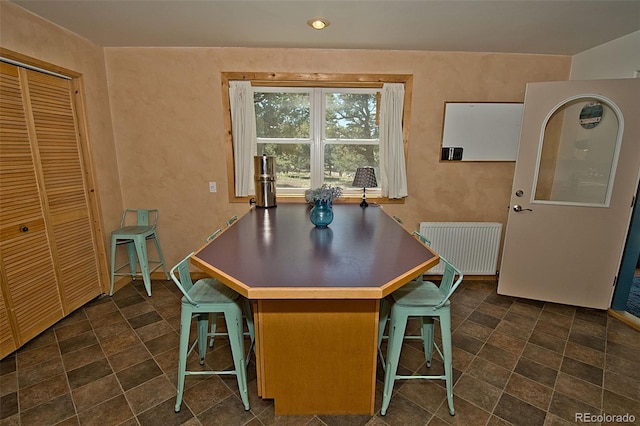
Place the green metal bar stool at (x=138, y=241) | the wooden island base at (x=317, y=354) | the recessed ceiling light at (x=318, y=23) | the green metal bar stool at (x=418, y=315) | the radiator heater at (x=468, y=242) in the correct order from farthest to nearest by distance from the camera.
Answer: the radiator heater at (x=468, y=242) < the green metal bar stool at (x=138, y=241) < the recessed ceiling light at (x=318, y=23) < the green metal bar stool at (x=418, y=315) < the wooden island base at (x=317, y=354)

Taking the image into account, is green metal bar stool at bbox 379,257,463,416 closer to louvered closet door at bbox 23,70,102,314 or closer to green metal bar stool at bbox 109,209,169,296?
green metal bar stool at bbox 109,209,169,296

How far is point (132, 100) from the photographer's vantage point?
298 cm

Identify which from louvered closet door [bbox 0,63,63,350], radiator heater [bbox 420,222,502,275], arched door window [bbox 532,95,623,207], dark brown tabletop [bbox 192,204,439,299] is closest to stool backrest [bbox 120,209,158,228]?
louvered closet door [bbox 0,63,63,350]

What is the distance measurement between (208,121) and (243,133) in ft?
1.28

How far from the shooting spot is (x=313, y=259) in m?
1.50

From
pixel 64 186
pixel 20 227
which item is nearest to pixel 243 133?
pixel 64 186

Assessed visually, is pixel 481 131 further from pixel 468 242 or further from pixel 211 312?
pixel 211 312

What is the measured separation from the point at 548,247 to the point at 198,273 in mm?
3707

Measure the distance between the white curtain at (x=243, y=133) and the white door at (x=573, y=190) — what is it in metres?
2.64

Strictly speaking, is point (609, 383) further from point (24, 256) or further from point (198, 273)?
point (24, 256)

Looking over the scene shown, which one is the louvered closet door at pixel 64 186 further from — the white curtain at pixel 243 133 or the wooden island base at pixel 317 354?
the wooden island base at pixel 317 354

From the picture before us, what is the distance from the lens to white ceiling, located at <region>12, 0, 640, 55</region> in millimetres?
2021

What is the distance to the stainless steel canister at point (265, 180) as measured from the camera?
111 inches

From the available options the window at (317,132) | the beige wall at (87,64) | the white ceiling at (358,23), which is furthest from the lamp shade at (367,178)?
the beige wall at (87,64)
